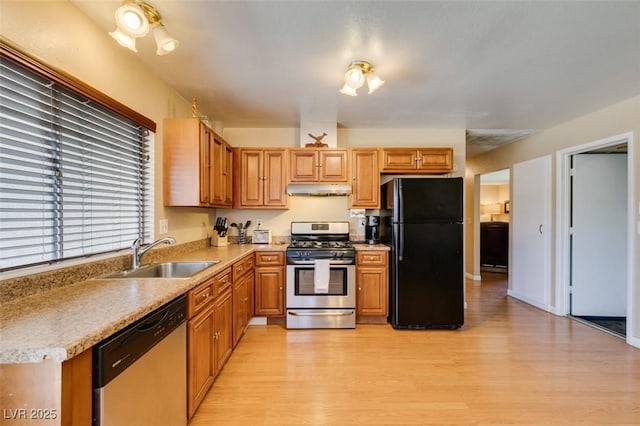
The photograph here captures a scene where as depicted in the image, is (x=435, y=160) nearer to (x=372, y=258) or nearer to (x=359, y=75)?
(x=372, y=258)

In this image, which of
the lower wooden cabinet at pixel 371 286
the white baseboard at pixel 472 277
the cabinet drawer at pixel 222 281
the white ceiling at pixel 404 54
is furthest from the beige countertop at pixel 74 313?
the white baseboard at pixel 472 277

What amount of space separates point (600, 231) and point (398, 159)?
261cm

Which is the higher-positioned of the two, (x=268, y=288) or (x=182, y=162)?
(x=182, y=162)

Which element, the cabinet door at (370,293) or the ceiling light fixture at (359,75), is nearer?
the ceiling light fixture at (359,75)

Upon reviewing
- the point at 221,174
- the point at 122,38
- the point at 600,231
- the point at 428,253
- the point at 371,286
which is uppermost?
the point at 122,38

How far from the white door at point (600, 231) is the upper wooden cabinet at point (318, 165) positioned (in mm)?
2892

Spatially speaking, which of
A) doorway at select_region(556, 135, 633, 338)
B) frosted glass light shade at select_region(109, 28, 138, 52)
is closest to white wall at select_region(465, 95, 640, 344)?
doorway at select_region(556, 135, 633, 338)

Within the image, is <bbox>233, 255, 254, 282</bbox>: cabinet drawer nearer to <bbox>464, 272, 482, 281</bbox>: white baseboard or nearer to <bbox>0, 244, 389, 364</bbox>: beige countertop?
<bbox>0, 244, 389, 364</bbox>: beige countertop

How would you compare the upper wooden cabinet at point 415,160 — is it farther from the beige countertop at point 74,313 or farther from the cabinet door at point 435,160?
the beige countertop at point 74,313


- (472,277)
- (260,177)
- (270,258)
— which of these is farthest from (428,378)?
(472,277)

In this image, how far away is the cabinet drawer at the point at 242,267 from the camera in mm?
2518

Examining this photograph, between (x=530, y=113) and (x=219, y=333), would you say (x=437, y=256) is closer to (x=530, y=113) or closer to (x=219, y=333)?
(x=530, y=113)

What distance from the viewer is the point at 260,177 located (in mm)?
3498

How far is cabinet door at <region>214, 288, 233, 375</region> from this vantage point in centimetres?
208
